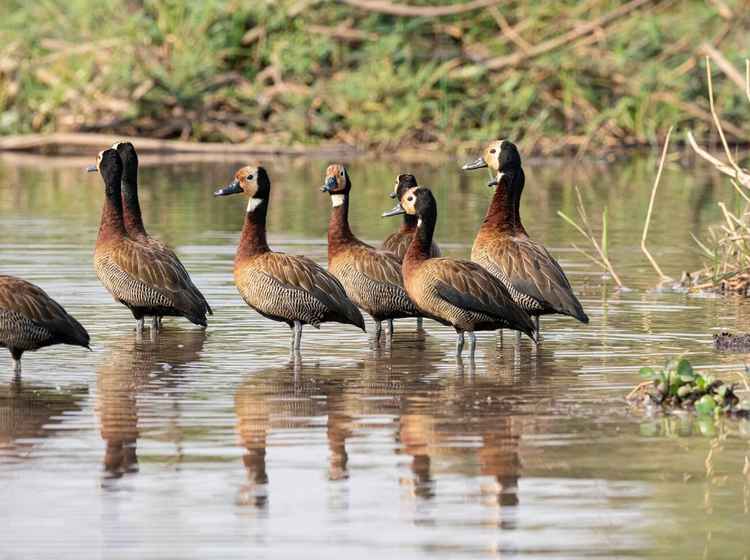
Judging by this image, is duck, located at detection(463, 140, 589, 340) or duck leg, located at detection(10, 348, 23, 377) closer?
duck leg, located at detection(10, 348, 23, 377)

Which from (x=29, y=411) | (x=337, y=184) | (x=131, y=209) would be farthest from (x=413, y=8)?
(x=29, y=411)

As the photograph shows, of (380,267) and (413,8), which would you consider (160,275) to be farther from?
(413,8)

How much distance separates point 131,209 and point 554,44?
19467 mm

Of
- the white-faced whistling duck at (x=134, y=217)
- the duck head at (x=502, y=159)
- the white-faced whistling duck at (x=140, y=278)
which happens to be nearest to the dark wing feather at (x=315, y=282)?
the white-faced whistling duck at (x=140, y=278)

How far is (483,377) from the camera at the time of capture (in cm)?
1176

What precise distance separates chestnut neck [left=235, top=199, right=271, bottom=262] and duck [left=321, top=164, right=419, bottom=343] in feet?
2.24

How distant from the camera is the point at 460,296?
488 inches

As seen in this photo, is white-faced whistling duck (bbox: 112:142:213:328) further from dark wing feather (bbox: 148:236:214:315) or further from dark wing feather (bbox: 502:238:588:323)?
dark wing feather (bbox: 502:238:588:323)

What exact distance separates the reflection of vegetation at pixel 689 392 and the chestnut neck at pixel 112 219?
5292 millimetres

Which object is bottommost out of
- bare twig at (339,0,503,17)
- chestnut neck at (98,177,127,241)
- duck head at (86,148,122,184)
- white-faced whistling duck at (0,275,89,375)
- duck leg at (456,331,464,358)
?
duck leg at (456,331,464,358)

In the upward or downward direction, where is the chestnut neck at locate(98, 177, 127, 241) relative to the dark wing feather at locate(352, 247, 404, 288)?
upward

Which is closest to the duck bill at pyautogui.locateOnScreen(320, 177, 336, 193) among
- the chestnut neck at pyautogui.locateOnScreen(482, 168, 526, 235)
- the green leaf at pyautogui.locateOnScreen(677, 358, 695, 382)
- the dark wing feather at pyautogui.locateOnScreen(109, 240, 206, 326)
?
the chestnut neck at pyautogui.locateOnScreen(482, 168, 526, 235)

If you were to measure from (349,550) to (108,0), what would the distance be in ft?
95.1

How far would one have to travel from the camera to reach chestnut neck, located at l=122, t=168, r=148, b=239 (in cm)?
1498
